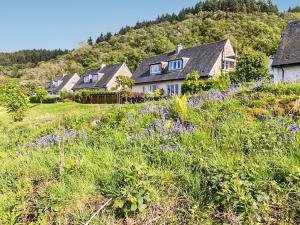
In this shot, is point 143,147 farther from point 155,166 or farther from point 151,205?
point 151,205

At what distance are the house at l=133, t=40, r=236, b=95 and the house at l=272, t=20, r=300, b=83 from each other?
9.46m

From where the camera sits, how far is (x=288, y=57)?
67.8ft

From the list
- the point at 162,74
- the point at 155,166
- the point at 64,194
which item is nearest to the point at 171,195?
the point at 155,166

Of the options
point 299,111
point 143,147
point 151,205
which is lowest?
point 151,205

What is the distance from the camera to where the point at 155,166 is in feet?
12.7

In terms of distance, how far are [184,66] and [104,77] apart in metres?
21.2

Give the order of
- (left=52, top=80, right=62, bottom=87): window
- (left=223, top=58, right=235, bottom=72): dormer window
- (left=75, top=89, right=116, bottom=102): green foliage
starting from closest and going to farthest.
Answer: (left=223, top=58, right=235, bottom=72): dormer window < (left=75, top=89, right=116, bottom=102): green foliage < (left=52, top=80, right=62, bottom=87): window

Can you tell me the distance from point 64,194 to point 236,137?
2.48m

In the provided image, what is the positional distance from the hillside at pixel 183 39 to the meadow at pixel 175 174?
55.9m

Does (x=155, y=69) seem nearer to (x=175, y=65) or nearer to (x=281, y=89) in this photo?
(x=175, y=65)

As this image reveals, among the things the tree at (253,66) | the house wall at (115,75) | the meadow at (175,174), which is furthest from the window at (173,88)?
the meadow at (175,174)

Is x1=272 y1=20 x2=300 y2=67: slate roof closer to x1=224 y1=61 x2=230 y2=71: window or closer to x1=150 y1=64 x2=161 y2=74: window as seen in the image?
x1=224 y1=61 x2=230 y2=71: window

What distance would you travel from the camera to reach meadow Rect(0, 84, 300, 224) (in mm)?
2836

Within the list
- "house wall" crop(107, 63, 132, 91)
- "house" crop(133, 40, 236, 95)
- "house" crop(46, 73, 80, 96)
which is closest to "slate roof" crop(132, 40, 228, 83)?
"house" crop(133, 40, 236, 95)
